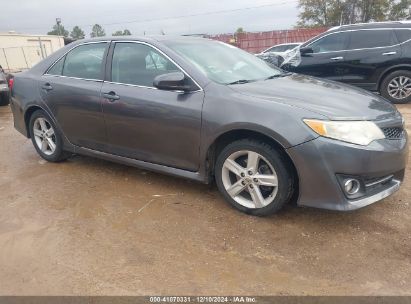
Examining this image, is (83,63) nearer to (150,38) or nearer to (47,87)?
(47,87)

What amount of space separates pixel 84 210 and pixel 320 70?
21.7 feet

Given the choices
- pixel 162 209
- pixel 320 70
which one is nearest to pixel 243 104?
pixel 162 209

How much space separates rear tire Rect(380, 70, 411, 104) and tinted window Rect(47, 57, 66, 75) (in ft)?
20.8

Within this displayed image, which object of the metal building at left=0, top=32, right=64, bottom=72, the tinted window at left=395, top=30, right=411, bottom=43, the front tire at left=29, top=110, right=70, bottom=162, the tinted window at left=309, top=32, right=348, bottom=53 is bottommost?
the metal building at left=0, top=32, right=64, bottom=72

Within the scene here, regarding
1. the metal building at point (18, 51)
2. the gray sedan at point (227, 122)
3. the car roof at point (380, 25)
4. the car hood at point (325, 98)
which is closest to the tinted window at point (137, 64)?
the gray sedan at point (227, 122)

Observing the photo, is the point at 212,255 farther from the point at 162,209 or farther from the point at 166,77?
the point at 166,77

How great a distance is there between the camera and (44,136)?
519cm

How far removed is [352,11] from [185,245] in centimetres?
4502

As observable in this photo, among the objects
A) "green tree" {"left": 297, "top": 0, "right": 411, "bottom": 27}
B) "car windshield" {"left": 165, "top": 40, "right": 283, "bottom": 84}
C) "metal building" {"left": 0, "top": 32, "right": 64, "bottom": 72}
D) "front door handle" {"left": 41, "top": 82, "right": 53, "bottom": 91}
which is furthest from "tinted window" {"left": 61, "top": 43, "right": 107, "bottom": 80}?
"green tree" {"left": 297, "top": 0, "right": 411, "bottom": 27}

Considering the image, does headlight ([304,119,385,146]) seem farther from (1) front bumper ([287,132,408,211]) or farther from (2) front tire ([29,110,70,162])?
(2) front tire ([29,110,70,162])

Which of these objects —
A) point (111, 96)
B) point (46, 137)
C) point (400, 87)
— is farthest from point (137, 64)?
point (400, 87)

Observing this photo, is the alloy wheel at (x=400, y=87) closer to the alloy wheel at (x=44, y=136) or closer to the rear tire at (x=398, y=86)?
the rear tire at (x=398, y=86)

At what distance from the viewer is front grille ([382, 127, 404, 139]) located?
3.26 m

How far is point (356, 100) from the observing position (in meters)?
3.51
